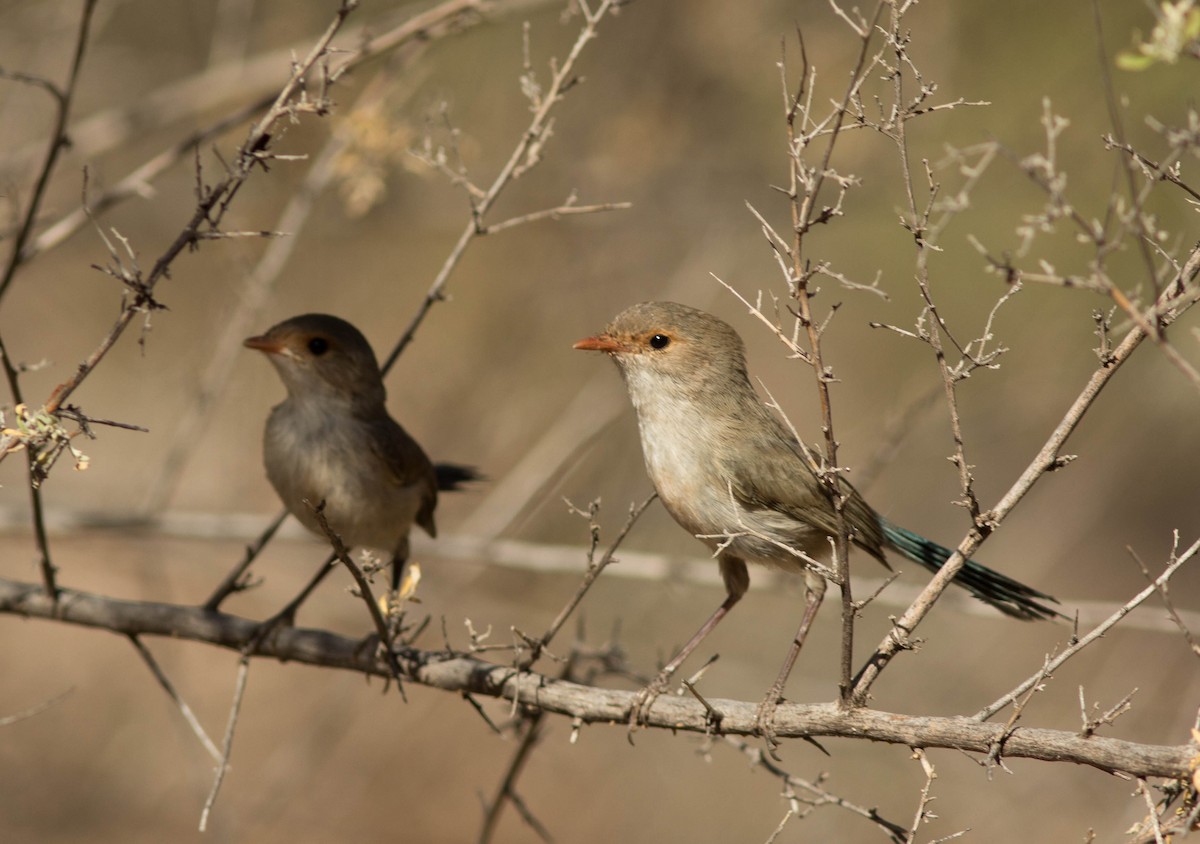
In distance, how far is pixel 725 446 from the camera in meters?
4.04

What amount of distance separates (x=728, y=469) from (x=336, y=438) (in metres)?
1.71

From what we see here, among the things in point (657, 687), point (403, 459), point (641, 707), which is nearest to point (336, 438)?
point (403, 459)

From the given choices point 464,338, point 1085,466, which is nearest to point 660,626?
point 464,338

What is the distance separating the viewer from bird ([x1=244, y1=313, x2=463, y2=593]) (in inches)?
179

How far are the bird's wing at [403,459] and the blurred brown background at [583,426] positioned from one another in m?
1.29

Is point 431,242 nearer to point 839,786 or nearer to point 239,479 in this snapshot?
point 239,479

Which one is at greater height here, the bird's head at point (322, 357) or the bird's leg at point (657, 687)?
the bird's head at point (322, 357)

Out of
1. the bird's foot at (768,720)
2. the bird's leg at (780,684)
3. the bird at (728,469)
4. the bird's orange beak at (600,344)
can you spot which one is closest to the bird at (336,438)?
the bird's orange beak at (600,344)

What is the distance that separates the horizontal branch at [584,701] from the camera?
2.57 m

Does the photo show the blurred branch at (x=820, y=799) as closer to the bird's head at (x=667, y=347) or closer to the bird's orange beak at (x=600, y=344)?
the bird's head at (x=667, y=347)

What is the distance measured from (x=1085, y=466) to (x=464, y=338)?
528 cm

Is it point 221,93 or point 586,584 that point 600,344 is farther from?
point 221,93

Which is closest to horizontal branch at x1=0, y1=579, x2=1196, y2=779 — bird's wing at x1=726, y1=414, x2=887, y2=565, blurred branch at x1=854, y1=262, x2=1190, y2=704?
blurred branch at x1=854, y1=262, x2=1190, y2=704

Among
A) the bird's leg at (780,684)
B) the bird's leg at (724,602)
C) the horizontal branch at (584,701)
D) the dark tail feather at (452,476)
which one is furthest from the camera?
the dark tail feather at (452,476)
